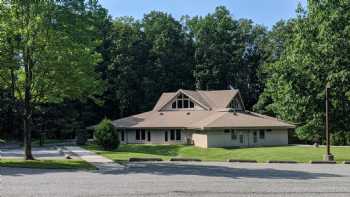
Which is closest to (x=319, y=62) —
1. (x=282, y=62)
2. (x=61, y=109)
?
(x=282, y=62)

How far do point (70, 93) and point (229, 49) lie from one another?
5593 cm

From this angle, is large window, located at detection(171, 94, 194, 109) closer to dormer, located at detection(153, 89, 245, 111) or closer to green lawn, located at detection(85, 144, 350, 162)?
dormer, located at detection(153, 89, 245, 111)

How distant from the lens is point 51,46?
102ft

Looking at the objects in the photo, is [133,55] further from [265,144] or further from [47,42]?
[47,42]

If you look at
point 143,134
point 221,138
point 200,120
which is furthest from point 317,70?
point 143,134

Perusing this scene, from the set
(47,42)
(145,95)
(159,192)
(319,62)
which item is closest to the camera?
(159,192)

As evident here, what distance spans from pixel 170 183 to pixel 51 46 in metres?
14.4

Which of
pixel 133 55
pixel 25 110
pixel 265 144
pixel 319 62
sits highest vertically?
pixel 133 55

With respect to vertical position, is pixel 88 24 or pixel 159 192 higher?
pixel 88 24

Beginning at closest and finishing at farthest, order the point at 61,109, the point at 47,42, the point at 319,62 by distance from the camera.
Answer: the point at 47,42, the point at 319,62, the point at 61,109

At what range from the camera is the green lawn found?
41062 mm

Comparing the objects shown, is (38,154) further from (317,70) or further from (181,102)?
(181,102)

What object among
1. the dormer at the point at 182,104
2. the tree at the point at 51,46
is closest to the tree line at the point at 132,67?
the tree at the point at 51,46

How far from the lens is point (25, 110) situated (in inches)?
1309
